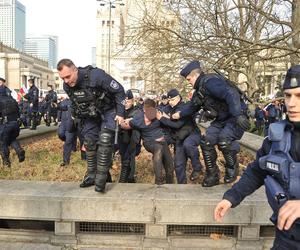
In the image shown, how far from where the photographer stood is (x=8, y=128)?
24.3 feet

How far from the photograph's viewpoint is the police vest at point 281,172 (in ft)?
6.25

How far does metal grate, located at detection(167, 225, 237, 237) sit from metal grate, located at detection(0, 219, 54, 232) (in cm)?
131

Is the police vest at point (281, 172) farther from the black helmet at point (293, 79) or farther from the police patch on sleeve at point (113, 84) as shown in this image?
the police patch on sleeve at point (113, 84)

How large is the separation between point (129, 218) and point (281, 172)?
6.92 feet

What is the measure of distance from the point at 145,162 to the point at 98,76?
359 centimetres

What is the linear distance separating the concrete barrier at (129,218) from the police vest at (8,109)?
149 inches

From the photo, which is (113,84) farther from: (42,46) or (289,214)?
(42,46)

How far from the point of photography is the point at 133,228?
3988 millimetres

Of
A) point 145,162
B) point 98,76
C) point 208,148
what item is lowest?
point 145,162

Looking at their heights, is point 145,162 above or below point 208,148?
below

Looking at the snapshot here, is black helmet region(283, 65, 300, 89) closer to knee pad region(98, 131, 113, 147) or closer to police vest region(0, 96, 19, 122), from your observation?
knee pad region(98, 131, 113, 147)

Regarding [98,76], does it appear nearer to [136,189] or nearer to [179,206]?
[136,189]

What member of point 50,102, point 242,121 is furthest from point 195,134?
point 50,102

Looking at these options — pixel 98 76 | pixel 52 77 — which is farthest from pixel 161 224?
pixel 52 77
